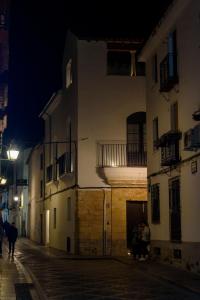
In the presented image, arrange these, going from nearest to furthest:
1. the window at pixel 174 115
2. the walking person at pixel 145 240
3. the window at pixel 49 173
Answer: the window at pixel 174 115, the walking person at pixel 145 240, the window at pixel 49 173

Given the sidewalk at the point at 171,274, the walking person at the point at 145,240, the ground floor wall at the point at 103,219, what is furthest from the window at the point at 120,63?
the sidewalk at the point at 171,274

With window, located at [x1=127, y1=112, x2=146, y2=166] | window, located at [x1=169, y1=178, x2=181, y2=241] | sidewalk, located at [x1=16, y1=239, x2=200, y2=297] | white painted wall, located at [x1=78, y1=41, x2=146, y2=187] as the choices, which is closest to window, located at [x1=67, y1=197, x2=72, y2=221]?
white painted wall, located at [x1=78, y1=41, x2=146, y2=187]

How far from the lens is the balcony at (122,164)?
26781 mm

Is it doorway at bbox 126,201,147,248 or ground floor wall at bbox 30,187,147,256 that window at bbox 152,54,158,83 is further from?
doorway at bbox 126,201,147,248

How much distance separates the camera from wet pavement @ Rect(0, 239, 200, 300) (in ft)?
43.0

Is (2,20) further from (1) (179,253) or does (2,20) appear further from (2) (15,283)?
(2) (15,283)

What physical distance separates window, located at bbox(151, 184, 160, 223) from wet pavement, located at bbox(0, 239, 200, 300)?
185 centimetres

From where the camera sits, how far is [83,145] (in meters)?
27.5

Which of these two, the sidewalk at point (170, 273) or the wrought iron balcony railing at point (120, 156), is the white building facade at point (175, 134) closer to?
the sidewalk at point (170, 273)

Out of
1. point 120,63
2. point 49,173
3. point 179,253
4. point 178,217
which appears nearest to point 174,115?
point 178,217

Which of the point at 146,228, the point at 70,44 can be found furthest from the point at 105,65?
the point at 146,228

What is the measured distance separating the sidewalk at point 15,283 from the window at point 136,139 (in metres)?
8.14

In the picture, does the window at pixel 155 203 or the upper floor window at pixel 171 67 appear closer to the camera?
the upper floor window at pixel 171 67

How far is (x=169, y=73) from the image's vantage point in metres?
19.7
